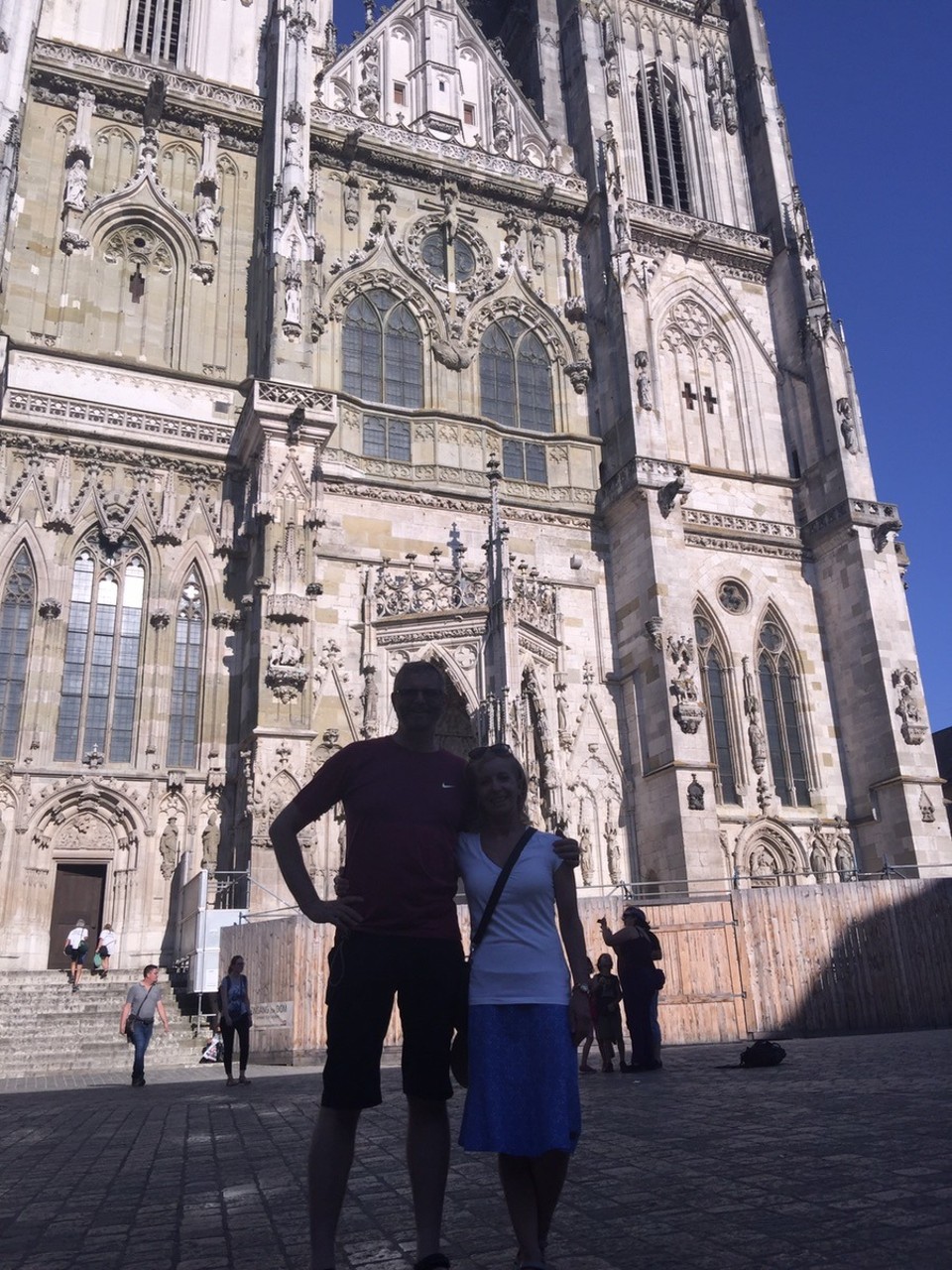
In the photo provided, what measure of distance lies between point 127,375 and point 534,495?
921 centimetres

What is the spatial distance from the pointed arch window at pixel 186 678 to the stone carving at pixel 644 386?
11.0 metres

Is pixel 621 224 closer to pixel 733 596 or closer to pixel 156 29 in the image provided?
pixel 733 596

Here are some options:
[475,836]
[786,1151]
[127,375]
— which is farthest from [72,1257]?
[127,375]

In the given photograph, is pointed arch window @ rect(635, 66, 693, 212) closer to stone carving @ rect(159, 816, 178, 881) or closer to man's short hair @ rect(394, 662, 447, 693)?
stone carving @ rect(159, 816, 178, 881)

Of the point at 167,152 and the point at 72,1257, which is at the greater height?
the point at 167,152

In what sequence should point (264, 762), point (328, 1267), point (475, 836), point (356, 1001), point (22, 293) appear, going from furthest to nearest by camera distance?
1. point (22, 293)
2. point (264, 762)
3. point (475, 836)
4. point (356, 1001)
5. point (328, 1267)

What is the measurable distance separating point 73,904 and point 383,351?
13.6 meters

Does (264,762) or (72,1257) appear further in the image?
(264,762)

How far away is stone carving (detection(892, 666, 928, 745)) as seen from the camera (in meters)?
23.0

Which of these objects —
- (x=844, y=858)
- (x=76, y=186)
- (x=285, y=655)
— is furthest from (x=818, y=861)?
(x=76, y=186)

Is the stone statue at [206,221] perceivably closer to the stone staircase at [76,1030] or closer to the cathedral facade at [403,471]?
the cathedral facade at [403,471]

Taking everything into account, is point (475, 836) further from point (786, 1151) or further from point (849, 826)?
point (849, 826)

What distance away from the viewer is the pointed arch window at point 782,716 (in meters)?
23.7

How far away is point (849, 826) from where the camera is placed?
23.6 m
